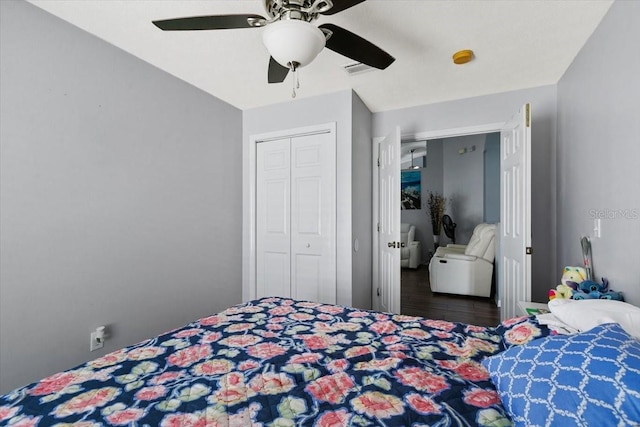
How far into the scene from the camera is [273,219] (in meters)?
3.31

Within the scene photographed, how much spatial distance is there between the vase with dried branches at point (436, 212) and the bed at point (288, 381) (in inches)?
215

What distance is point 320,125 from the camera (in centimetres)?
299

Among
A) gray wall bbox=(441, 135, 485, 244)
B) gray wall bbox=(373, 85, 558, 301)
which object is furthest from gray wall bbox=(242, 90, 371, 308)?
gray wall bbox=(441, 135, 485, 244)

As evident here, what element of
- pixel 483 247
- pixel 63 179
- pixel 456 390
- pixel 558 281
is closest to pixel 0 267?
pixel 63 179

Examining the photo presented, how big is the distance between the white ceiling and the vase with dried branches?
4050mm

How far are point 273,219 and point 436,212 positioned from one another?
4.57 meters

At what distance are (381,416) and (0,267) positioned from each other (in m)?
2.04

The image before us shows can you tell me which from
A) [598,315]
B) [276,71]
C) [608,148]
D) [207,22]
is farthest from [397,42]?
[598,315]

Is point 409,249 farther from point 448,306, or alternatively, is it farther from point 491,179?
point 448,306

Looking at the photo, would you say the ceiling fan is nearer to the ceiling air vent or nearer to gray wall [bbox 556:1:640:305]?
the ceiling air vent

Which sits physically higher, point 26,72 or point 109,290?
point 26,72

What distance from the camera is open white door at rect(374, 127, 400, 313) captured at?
9.53 ft

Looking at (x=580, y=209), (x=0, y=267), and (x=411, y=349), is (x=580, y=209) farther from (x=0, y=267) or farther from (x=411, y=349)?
(x=0, y=267)

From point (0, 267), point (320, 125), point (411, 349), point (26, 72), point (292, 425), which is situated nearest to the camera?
point (292, 425)
